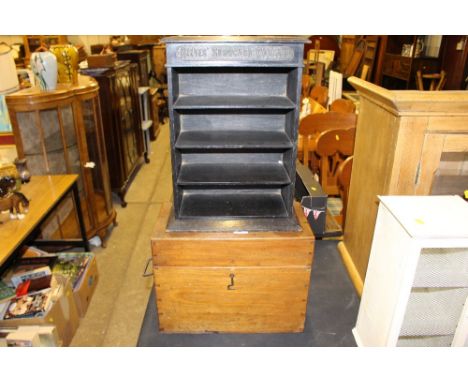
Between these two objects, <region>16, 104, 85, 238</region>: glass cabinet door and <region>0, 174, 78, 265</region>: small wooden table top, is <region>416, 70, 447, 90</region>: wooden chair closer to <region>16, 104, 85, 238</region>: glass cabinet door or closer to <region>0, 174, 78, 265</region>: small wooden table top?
<region>16, 104, 85, 238</region>: glass cabinet door

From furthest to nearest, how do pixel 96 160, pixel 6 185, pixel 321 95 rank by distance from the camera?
pixel 321 95 < pixel 96 160 < pixel 6 185

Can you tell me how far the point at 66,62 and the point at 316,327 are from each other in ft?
7.81

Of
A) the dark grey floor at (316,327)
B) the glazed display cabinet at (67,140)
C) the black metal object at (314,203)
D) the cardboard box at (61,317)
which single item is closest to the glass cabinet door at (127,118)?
the glazed display cabinet at (67,140)

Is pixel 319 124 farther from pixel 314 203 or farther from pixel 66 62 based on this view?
pixel 66 62

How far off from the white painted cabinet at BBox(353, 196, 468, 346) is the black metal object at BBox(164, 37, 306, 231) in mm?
389

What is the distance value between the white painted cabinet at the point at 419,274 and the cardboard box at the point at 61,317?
5.21ft

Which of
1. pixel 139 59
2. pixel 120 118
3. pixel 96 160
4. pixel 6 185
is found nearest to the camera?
pixel 6 185

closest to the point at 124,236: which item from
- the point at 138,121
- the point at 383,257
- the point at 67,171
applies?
the point at 67,171

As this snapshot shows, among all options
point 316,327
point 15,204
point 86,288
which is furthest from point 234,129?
point 86,288

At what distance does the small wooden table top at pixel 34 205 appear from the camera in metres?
1.77

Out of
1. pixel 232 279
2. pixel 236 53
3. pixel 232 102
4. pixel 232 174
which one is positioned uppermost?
pixel 236 53

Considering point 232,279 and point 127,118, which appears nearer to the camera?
point 232,279

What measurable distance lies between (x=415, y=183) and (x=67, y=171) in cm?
224

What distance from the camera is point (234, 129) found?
1.79 meters
